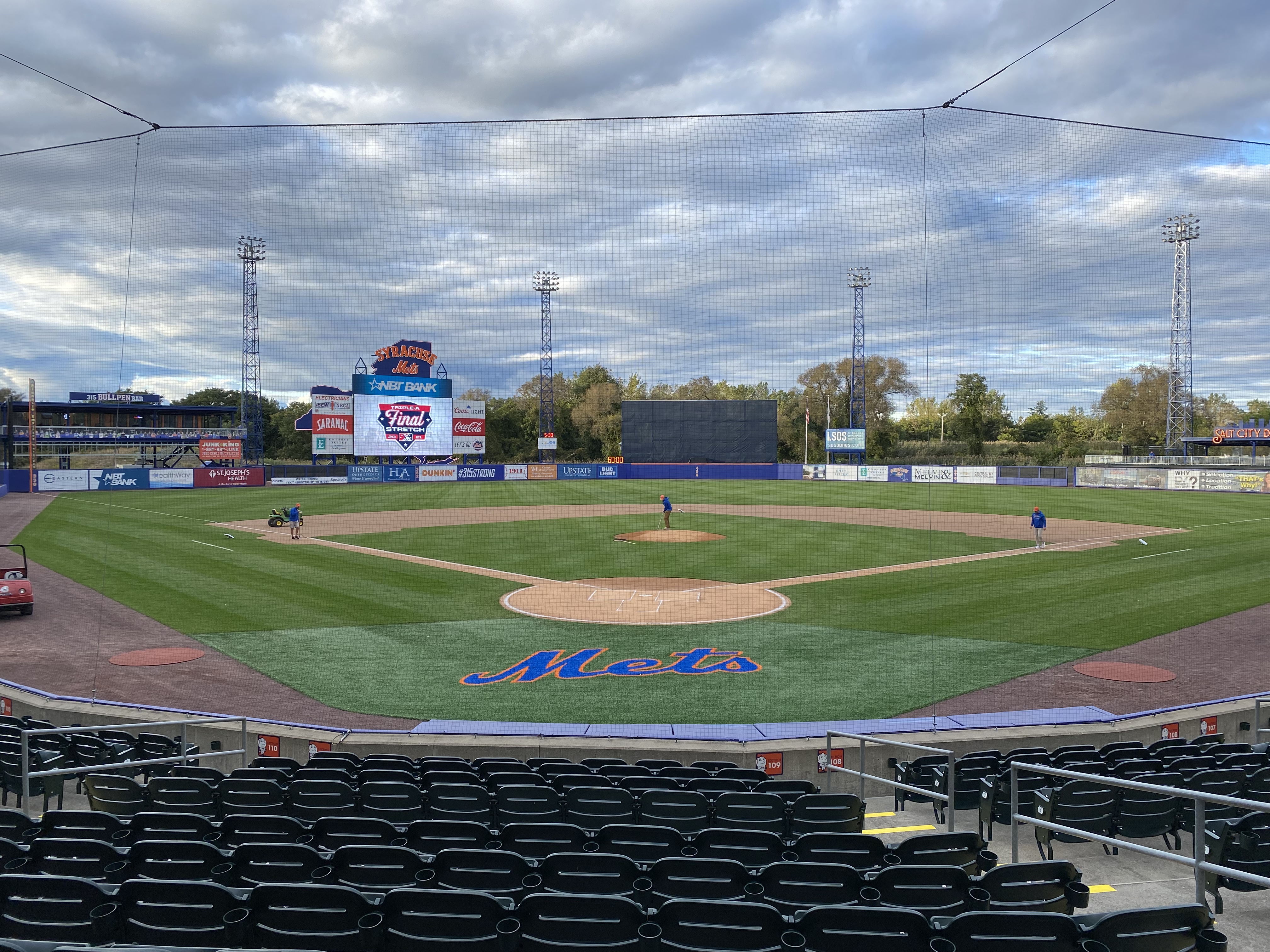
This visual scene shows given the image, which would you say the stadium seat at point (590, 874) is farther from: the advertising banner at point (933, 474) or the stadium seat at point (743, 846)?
the advertising banner at point (933, 474)

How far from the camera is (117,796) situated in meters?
6.57

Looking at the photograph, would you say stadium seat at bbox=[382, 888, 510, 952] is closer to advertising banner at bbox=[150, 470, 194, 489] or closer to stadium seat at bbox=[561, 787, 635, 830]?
stadium seat at bbox=[561, 787, 635, 830]

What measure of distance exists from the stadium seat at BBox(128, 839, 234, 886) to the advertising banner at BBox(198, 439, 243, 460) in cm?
6185

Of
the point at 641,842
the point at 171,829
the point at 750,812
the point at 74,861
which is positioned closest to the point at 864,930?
the point at 641,842

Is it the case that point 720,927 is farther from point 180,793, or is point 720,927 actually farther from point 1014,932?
point 180,793

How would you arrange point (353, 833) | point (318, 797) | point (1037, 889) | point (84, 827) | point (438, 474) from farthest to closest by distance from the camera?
point (438, 474)
point (318, 797)
point (84, 827)
point (353, 833)
point (1037, 889)

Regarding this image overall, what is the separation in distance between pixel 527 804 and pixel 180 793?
289cm

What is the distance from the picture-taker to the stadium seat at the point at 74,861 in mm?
4066

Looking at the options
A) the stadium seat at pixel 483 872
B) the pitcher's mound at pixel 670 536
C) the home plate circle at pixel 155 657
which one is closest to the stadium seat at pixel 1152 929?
the stadium seat at pixel 483 872

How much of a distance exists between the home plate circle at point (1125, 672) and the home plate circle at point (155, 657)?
1525 centimetres

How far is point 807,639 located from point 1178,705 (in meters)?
5.91

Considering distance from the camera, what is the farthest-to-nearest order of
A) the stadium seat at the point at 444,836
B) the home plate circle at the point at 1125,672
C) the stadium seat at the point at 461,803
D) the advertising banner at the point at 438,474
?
1. the advertising banner at the point at 438,474
2. the home plate circle at the point at 1125,672
3. the stadium seat at the point at 461,803
4. the stadium seat at the point at 444,836

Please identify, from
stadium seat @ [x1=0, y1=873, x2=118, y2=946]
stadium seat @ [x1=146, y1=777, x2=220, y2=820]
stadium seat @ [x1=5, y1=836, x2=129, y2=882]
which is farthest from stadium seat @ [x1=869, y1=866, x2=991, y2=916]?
stadium seat @ [x1=146, y1=777, x2=220, y2=820]

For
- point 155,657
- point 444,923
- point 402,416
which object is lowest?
point 155,657
